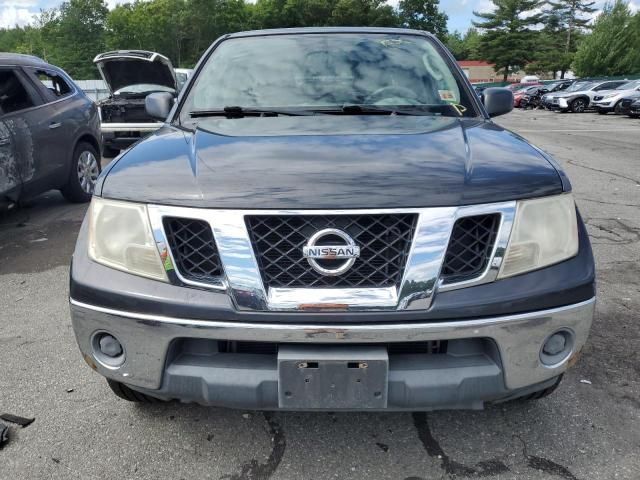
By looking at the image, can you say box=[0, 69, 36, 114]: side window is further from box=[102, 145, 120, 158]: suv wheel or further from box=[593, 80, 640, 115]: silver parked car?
box=[593, 80, 640, 115]: silver parked car

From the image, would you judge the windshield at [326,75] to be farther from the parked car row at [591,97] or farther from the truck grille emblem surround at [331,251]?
the parked car row at [591,97]

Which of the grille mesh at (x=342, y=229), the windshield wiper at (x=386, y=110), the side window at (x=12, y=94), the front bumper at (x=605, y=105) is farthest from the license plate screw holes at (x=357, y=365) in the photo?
the front bumper at (x=605, y=105)

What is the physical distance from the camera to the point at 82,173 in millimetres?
6742

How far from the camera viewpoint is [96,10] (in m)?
75.8

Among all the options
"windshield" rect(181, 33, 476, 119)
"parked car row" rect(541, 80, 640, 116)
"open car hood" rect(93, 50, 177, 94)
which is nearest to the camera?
"windshield" rect(181, 33, 476, 119)

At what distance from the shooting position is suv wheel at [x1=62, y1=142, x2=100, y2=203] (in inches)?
256

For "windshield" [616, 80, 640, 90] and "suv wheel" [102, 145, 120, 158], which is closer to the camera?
"suv wheel" [102, 145, 120, 158]

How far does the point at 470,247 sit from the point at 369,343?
469 mm

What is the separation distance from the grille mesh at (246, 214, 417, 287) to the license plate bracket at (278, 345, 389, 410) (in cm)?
22

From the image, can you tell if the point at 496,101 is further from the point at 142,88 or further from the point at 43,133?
the point at 142,88

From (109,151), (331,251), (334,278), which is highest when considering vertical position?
(331,251)

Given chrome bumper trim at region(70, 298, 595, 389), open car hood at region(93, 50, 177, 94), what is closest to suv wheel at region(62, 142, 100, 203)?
open car hood at region(93, 50, 177, 94)

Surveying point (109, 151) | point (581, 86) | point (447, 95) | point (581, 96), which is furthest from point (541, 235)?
point (581, 86)

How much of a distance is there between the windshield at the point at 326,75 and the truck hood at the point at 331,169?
573 mm
